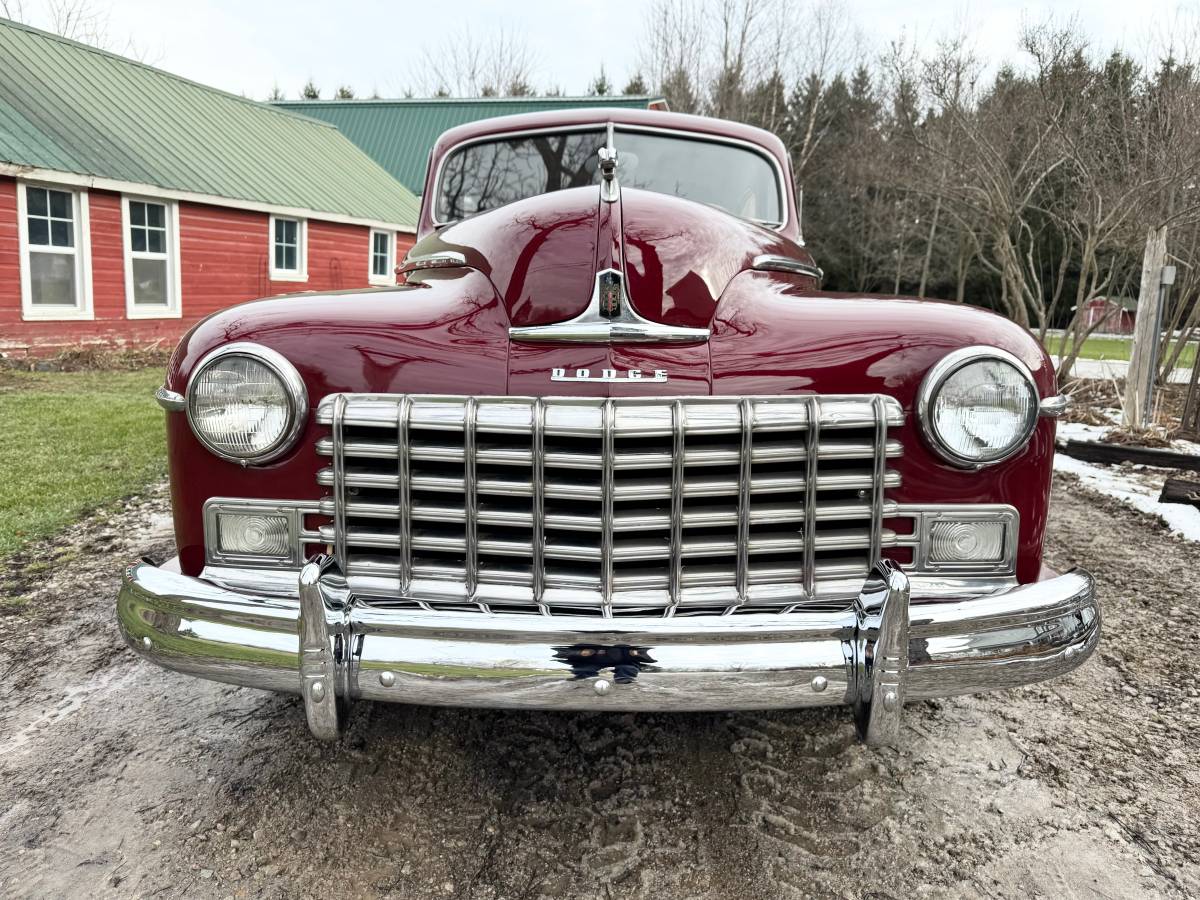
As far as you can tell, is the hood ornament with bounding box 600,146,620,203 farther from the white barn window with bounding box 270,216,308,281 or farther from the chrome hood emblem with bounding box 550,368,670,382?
the white barn window with bounding box 270,216,308,281

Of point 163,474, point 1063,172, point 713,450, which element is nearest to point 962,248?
point 1063,172

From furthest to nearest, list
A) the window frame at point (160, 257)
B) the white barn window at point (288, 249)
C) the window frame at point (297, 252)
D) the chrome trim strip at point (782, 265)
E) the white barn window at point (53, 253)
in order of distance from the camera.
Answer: the white barn window at point (288, 249)
the window frame at point (297, 252)
the window frame at point (160, 257)
the white barn window at point (53, 253)
the chrome trim strip at point (782, 265)

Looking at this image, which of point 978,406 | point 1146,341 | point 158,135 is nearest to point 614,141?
point 978,406

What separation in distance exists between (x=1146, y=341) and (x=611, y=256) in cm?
692

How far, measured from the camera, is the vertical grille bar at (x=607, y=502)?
1791 mm

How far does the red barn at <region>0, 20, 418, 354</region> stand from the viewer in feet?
32.3

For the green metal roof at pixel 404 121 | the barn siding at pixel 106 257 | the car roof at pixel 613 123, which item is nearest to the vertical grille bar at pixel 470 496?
the car roof at pixel 613 123

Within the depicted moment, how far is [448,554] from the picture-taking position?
76.0 inches

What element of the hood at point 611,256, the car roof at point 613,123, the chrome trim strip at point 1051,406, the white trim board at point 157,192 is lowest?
the chrome trim strip at point 1051,406

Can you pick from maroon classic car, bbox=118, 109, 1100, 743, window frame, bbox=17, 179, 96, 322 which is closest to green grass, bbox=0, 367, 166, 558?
window frame, bbox=17, 179, 96, 322

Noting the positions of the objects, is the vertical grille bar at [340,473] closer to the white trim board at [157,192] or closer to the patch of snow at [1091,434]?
the patch of snow at [1091,434]

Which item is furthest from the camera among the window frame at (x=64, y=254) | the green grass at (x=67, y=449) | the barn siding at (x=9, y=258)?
the window frame at (x=64, y=254)

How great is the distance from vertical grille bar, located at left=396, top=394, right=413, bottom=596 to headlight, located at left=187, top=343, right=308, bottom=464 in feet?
0.80

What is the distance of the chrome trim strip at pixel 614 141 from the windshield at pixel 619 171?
0.5 inches
